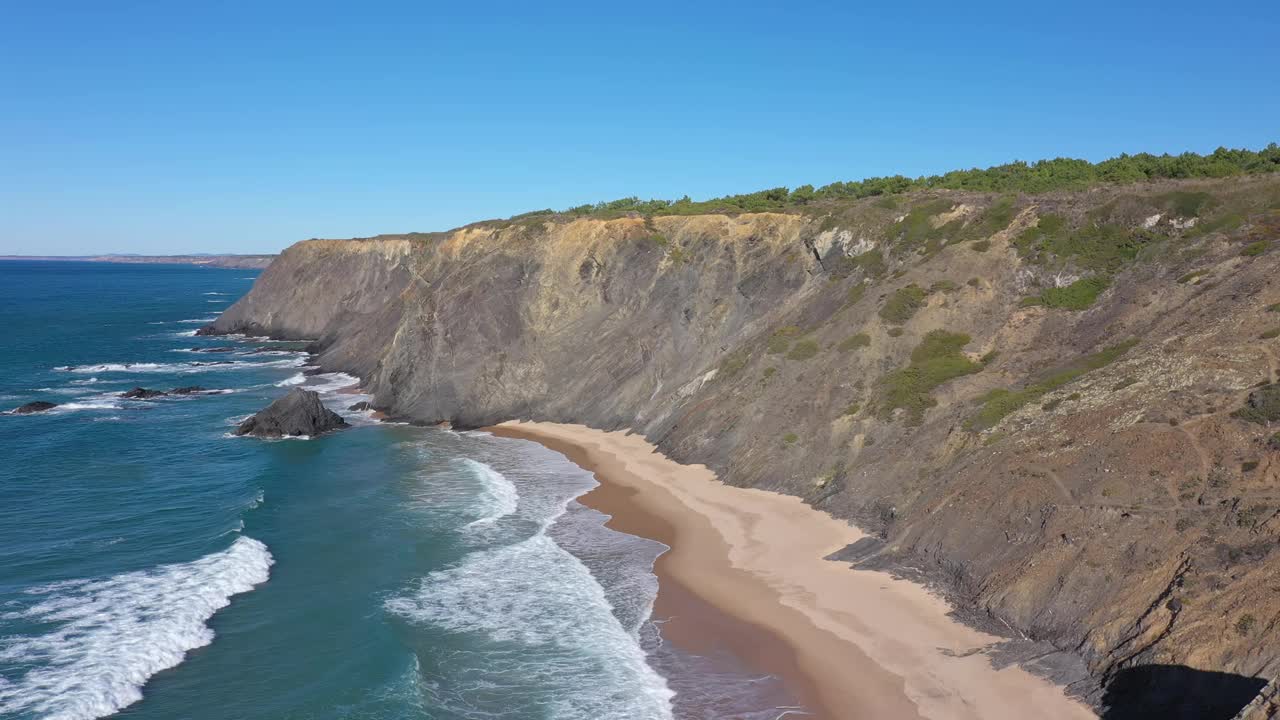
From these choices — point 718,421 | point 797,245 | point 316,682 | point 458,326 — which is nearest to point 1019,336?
point 718,421

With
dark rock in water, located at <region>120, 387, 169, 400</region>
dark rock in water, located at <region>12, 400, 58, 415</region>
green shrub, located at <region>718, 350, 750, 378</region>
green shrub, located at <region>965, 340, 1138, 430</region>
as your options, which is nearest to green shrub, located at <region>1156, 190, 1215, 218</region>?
green shrub, located at <region>965, 340, 1138, 430</region>

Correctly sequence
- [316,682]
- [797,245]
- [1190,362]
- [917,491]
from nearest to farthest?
[316,682]
[1190,362]
[917,491]
[797,245]

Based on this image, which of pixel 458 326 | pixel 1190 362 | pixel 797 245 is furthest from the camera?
pixel 458 326

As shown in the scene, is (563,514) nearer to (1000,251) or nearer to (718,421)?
(718,421)

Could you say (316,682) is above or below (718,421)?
below

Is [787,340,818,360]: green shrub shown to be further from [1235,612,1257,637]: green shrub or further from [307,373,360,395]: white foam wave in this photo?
[307,373,360,395]: white foam wave

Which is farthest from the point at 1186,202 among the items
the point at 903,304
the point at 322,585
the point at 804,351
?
the point at 322,585
